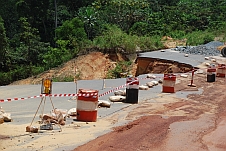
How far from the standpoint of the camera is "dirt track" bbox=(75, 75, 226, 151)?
7.98 meters

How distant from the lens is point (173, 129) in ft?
31.3

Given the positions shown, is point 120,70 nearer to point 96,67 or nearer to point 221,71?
point 96,67

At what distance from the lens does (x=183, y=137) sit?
884 centimetres

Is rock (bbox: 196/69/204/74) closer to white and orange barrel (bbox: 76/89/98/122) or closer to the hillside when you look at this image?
the hillside

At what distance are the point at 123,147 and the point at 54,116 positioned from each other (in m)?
2.70

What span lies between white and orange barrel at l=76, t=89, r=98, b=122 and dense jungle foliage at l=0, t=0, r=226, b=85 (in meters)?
23.0

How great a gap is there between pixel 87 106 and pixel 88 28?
35.7 meters

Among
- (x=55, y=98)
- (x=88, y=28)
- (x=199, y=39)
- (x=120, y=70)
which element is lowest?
(x=55, y=98)

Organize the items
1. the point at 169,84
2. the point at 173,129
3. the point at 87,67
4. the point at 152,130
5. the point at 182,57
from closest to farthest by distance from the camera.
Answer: the point at 152,130 → the point at 173,129 → the point at 169,84 → the point at 182,57 → the point at 87,67

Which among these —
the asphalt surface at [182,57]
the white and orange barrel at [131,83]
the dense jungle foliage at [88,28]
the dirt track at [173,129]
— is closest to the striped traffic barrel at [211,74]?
the dirt track at [173,129]

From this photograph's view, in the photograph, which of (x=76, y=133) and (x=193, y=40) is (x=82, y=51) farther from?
(x=76, y=133)

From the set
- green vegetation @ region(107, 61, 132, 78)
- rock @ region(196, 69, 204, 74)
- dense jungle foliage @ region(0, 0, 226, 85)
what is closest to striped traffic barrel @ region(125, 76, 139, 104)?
rock @ region(196, 69, 204, 74)

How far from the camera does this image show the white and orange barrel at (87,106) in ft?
32.9

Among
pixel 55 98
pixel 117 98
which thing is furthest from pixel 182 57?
pixel 55 98
